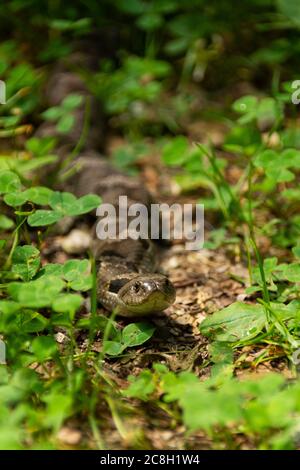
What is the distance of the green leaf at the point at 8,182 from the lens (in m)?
3.90

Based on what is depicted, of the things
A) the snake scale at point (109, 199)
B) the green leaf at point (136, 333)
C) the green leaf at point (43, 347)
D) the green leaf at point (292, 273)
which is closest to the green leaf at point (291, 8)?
the snake scale at point (109, 199)

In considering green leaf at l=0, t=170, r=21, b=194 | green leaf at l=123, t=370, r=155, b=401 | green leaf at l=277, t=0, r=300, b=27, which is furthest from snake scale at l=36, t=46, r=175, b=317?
green leaf at l=277, t=0, r=300, b=27

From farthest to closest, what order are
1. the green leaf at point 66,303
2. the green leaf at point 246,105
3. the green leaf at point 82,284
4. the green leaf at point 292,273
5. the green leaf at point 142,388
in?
1. the green leaf at point 246,105
2. the green leaf at point 292,273
3. the green leaf at point 82,284
4. the green leaf at point 142,388
5. the green leaf at point 66,303

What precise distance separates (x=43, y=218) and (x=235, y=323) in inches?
48.5

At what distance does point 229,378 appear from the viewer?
326cm

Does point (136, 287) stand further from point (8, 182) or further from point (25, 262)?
point (8, 182)

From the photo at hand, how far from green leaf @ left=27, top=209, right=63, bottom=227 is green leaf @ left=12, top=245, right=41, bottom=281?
0.17 metres

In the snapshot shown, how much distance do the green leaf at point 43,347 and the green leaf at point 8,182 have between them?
110 centimetres

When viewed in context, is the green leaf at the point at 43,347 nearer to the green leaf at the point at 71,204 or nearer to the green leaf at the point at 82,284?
the green leaf at the point at 82,284
